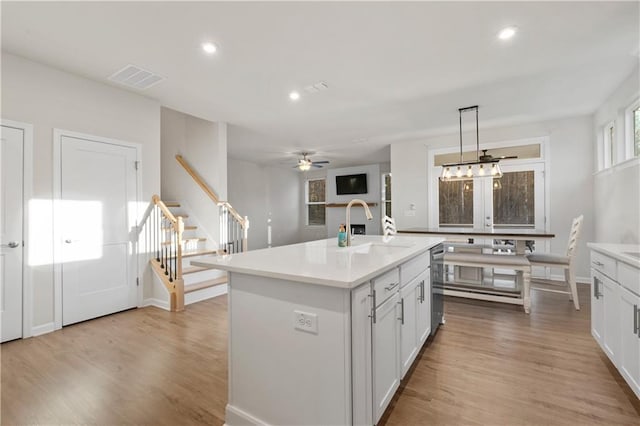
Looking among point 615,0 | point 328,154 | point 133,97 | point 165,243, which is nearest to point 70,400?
point 165,243

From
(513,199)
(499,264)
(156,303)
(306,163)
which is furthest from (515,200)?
(156,303)

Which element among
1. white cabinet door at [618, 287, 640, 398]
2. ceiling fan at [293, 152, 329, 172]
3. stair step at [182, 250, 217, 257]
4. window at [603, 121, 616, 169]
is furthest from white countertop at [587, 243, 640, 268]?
ceiling fan at [293, 152, 329, 172]

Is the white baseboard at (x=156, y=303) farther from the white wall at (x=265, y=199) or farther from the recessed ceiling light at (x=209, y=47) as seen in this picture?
the white wall at (x=265, y=199)

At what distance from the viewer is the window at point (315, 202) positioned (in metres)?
10.6

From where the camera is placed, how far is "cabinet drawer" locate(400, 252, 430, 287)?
197 cm

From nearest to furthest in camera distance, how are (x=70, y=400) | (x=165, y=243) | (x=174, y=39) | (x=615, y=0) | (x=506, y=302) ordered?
(x=70, y=400) < (x=615, y=0) < (x=174, y=39) < (x=506, y=302) < (x=165, y=243)

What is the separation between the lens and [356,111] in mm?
4535

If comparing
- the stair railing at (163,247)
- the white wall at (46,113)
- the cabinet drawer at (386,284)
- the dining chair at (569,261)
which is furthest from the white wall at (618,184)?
the white wall at (46,113)

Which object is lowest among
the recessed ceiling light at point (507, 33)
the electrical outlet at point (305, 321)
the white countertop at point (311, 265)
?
the electrical outlet at point (305, 321)

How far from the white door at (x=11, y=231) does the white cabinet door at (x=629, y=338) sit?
16.2ft

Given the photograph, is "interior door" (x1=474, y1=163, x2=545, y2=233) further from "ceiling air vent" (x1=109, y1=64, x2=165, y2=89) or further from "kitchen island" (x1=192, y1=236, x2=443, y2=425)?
"ceiling air vent" (x1=109, y1=64, x2=165, y2=89)

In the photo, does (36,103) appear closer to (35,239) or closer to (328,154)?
(35,239)

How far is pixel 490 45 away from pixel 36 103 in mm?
4479

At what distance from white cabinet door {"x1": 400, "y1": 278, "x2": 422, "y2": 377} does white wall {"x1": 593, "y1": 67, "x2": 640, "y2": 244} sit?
298cm
